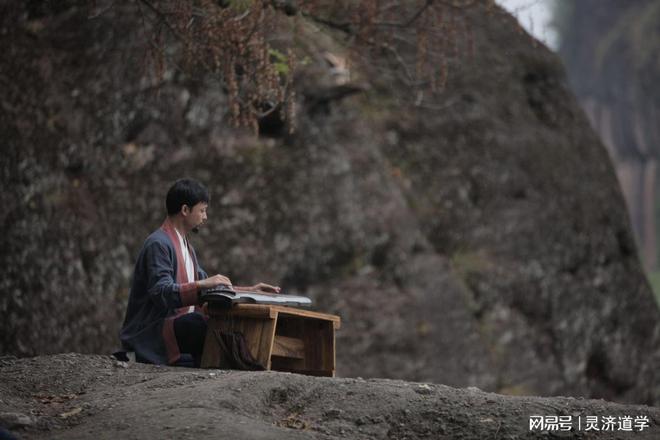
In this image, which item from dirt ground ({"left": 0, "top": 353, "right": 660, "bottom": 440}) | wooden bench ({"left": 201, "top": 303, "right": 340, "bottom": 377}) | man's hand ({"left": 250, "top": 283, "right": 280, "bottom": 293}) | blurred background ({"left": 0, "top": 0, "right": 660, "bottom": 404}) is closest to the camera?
dirt ground ({"left": 0, "top": 353, "right": 660, "bottom": 440})

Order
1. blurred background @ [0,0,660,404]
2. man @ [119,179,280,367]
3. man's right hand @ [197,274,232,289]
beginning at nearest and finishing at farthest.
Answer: man's right hand @ [197,274,232,289], man @ [119,179,280,367], blurred background @ [0,0,660,404]

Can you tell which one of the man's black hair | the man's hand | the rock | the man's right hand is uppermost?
→ the man's black hair

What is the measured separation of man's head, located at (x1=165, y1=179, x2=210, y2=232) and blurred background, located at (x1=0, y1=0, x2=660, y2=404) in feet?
4.69

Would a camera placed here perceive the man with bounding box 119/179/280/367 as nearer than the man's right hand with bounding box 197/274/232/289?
No

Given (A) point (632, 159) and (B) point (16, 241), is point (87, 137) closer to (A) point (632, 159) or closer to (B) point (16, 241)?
(B) point (16, 241)

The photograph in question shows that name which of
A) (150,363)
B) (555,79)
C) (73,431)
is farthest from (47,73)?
(555,79)

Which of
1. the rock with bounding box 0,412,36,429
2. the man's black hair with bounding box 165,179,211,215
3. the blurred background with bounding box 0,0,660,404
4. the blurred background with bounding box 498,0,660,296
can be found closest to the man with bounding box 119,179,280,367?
the man's black hair with bounding box 165,179,211,215

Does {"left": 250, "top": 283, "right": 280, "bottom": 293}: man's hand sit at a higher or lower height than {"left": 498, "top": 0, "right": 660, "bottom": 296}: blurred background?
lower

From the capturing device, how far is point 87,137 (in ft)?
29.2

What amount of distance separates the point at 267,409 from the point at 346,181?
637 centimetres

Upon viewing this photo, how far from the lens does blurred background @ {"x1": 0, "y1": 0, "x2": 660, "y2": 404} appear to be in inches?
320

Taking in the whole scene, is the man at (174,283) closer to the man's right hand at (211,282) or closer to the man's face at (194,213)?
the man's face at (194,213)

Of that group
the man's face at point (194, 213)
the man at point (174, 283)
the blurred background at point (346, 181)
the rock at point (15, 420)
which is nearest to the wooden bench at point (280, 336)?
the man at point (174, 283)

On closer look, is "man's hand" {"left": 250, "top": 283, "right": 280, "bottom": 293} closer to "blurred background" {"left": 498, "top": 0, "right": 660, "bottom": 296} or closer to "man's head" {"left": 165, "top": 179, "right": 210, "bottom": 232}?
"man's head" {"left": 165, "top": 179, "right": 210, "bottom": 232}
